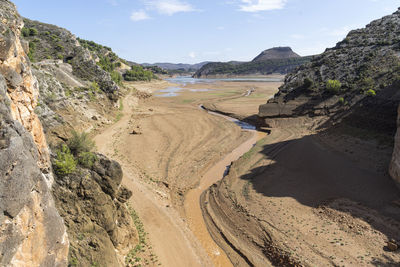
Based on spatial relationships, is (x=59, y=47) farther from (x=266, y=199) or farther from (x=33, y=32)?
(x=266, y=199)

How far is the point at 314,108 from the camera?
130ft

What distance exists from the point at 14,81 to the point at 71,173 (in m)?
4.60

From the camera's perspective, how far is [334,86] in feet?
132

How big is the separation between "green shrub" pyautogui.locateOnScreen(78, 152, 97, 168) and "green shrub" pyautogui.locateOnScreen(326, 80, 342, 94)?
40673mm

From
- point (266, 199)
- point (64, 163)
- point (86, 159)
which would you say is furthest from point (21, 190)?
point (266, 199)

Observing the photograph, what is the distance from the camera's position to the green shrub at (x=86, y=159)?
1223 centimetres

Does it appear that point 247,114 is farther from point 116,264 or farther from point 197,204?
point 116,264

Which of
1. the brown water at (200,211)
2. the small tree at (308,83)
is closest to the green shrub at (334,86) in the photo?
the small tree at (308,83)

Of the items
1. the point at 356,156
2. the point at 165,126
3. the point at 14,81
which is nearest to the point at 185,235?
the point at 14,81

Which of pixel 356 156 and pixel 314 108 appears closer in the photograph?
pixel 356 156

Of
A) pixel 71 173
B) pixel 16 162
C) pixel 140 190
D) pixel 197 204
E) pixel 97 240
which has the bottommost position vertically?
pixel 197 204

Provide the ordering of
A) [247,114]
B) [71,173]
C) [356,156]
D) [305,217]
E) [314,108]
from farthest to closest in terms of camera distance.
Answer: [247,114]
[314,108]
[356,156]
[305,217]
[71,173]

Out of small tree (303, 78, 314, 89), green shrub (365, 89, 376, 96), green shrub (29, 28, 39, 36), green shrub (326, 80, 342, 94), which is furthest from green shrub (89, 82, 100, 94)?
green shrub (365, 89, 376, 96)

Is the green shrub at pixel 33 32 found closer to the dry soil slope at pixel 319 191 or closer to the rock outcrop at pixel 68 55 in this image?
the rock outcrop at pixel 68 55
